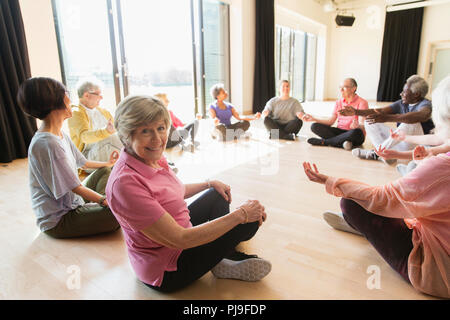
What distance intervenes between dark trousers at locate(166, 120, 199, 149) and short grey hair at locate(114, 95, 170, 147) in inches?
116

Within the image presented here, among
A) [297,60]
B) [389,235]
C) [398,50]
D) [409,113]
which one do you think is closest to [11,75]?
[389,235]

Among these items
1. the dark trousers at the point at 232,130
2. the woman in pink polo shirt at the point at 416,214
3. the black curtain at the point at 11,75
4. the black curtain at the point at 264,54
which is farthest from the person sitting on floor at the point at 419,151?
the black curtain at the point at 264,54

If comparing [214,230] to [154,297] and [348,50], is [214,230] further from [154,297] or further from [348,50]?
[348,50]

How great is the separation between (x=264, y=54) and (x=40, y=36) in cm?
487

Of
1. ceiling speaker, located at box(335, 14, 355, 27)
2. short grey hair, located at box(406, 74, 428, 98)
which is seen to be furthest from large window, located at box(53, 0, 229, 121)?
ceiling speaker, located at box(335, 14, 355, 27)

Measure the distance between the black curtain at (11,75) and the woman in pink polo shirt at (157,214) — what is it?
323 cm

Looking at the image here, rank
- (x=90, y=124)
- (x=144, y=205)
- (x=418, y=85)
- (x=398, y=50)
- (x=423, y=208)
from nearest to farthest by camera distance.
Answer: (x=144, y=205) → (x=423, y=208) → (x=90, y=124) → (x=418, y=85) → (x=398, y=50)

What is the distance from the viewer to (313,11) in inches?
380

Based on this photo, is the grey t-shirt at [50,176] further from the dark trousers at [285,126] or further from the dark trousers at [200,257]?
the dark trousers at [285,126]

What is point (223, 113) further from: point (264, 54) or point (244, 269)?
point (244, 269)

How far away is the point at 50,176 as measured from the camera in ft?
5.15

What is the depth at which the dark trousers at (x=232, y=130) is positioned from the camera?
459 centimetres
